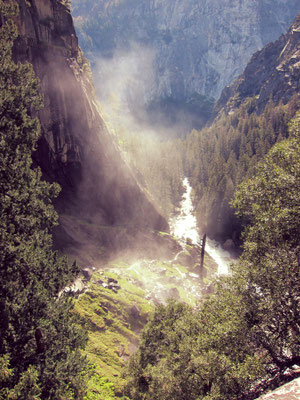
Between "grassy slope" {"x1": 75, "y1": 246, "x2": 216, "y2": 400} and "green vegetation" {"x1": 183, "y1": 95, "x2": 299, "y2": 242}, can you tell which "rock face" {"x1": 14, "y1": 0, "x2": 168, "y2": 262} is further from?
"green vegetation" {"x1": 183, "y1": 95, "x2": 299, "y2": 242}

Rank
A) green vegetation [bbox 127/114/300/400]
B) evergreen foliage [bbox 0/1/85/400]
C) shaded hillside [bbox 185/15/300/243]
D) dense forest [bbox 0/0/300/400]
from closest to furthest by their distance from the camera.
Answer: green vegetation [bbox 127/114/300/400], dense forest [bbox 0/0/300/400], evergreen foliage [bbox 0/1/85/400], shaded hillside [bbox 185/15/300/243]

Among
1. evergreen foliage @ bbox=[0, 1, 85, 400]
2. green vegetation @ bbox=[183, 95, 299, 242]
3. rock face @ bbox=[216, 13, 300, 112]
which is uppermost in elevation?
rock face @ bbox=[216, 13, 300, 112]

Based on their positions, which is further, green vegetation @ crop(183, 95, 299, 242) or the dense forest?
green vegetation @ crop(183, 95, 299, 242)

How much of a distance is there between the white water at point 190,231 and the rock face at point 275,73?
294ft

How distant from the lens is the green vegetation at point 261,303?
811cm

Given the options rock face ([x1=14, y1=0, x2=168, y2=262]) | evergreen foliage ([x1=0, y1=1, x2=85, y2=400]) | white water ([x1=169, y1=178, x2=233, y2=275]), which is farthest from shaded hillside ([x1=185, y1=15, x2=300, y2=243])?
evergreen foliage ([x1=0, y1=1, x2=85, y2=400])

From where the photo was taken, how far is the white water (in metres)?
64.6

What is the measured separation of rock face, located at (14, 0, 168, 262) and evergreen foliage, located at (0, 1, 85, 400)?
25.6m

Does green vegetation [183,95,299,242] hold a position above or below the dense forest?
above

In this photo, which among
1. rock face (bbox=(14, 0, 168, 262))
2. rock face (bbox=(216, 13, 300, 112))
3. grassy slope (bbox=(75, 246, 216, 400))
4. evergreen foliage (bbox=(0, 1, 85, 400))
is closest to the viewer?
evergreen foliage (bbox=(0, 1, 85, 400))

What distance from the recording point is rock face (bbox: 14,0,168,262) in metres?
33.7

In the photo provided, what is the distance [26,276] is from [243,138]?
122338 mm

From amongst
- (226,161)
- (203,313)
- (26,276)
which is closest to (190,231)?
(226,161)

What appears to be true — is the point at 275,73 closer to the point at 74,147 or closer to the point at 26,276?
the point at 74,147
